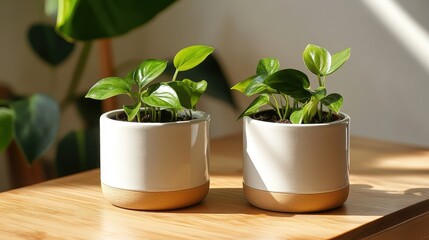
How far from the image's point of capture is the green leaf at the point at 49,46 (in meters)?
1.93

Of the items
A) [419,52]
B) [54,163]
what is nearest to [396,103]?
[419,52]

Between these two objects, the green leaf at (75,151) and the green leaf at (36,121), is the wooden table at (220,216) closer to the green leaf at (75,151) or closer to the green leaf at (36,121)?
the green leaf at (36,121)

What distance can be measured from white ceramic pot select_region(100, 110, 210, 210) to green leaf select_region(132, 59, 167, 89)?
57 mm

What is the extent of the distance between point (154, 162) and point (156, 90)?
0.09 meters

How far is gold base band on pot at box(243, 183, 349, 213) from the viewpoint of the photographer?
1.00 meters

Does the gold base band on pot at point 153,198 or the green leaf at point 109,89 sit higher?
the green leaf at point 109,89

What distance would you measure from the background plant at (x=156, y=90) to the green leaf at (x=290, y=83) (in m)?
0.09

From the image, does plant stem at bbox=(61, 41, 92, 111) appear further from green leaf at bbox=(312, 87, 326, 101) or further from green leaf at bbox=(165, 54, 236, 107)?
green leaf at bbox=(312, 87, 326, 101)

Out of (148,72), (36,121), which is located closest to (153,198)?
(148,72)

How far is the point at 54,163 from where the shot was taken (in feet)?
6.58

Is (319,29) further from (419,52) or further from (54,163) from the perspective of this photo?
(54,163)

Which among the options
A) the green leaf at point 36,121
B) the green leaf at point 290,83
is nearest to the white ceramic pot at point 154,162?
the green leaf at point 290,83

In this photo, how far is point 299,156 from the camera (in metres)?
0.99

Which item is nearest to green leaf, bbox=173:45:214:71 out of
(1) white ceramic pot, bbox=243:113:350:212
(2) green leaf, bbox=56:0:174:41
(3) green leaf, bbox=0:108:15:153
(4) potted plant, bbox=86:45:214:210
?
(4) potted plant, bbox=86:45:214:210
